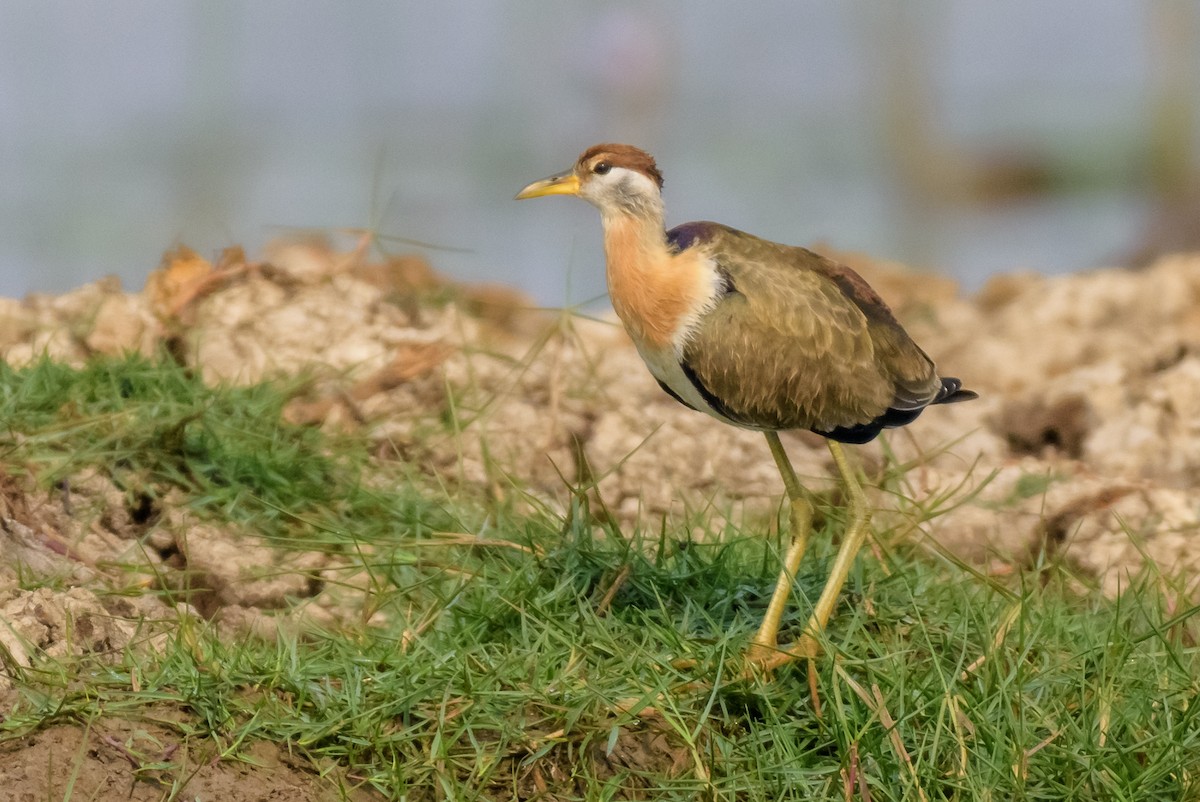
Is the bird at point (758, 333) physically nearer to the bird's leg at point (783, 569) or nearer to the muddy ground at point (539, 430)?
the bird's leg at point (783, 569)

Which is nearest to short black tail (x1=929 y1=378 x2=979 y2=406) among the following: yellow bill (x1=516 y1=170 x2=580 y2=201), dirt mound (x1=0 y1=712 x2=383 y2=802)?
yellow bill (x1=516 y1=170 x2=580 y2=201)

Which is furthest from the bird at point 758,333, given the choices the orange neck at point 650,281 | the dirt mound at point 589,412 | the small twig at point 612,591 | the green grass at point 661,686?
the dirt mound at point 589,412

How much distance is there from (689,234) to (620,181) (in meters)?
0.22

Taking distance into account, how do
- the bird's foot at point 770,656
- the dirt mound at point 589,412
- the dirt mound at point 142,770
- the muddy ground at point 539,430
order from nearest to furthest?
the dirt mound at point 142,770
the bird's foot at point 770,656
the muddy ground at point 539,430
the dirt mound at point 589,412

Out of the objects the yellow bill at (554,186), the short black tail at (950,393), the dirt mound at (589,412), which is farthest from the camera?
the dirt mound at (589,412)

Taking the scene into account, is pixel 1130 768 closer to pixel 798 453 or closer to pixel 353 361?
pixel 798 453

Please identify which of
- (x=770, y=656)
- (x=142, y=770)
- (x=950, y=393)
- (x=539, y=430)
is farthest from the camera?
(x=539, y=430)

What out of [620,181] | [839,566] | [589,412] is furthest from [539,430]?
[839,566]

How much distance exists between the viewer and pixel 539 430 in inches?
206

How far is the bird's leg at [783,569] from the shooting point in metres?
3.49

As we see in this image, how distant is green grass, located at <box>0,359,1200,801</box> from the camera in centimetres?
321

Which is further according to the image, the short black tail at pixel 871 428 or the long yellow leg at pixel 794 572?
the short black tail at pixel 871 428

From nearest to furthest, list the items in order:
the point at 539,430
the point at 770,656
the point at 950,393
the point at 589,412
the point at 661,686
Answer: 1. the point at 661,686
2. the point at 770,656
3. the point at 950,393
4. the point at 539,430
5. the point at 589,412

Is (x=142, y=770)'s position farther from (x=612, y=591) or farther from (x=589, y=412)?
(x=589, y=412)
